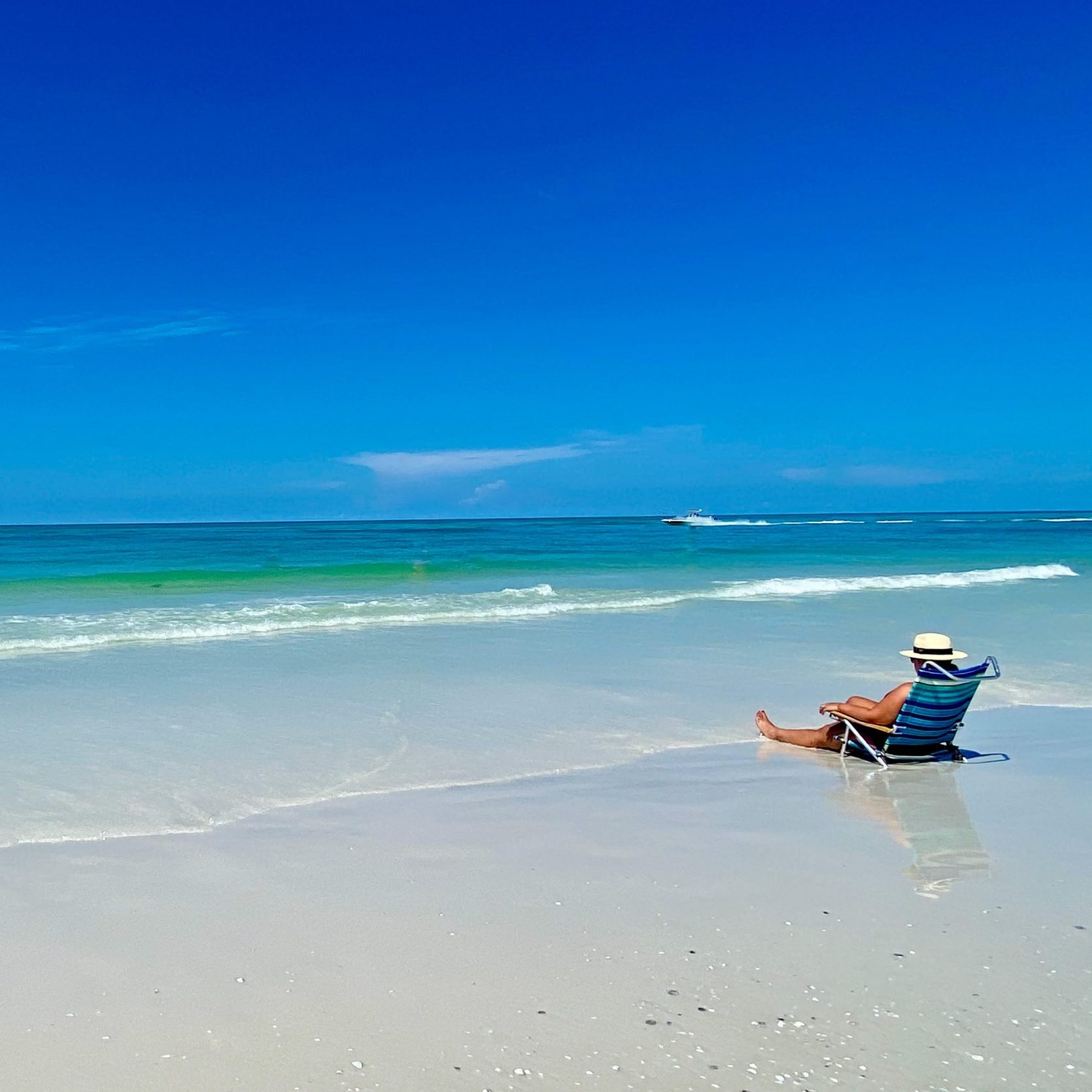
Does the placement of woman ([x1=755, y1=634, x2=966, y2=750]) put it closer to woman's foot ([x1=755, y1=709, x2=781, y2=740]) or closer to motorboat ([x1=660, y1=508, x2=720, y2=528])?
woman's foot ([x1=755, y1=709, x2=781, y2=740])

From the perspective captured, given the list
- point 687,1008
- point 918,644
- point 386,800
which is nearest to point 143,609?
point 386,800

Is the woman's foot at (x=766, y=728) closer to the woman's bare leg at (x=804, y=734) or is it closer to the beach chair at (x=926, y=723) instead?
the woman's bare leg at (x=804, y=734)

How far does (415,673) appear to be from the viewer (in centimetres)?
1097

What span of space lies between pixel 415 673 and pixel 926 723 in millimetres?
5896

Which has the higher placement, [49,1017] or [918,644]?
[918,644]

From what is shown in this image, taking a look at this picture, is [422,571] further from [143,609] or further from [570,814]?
[570,814]

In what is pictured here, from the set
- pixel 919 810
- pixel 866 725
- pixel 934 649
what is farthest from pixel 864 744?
pixel 919 810

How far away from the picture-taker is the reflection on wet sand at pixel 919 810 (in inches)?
191

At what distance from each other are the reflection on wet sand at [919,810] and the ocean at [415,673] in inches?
41.8

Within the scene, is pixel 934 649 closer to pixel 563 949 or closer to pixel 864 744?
pixel 864 744

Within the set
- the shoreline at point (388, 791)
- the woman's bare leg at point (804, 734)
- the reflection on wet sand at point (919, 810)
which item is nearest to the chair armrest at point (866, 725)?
the woman's bare leg at point (804, 734)

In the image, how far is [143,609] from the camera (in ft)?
59.0

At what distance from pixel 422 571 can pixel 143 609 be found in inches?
544

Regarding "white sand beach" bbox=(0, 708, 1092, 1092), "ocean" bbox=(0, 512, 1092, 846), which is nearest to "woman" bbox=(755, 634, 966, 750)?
"ocean" bbox=(0, 512, 1092, 846)
